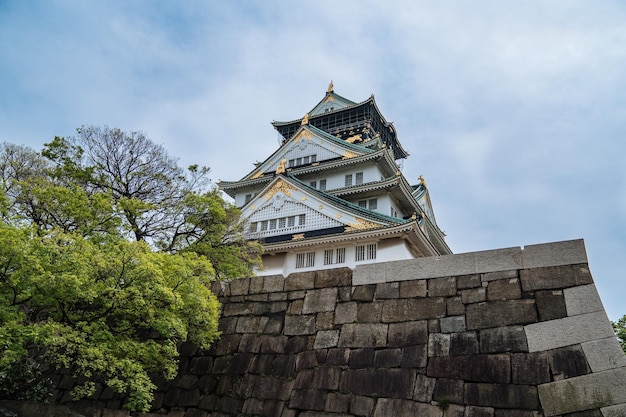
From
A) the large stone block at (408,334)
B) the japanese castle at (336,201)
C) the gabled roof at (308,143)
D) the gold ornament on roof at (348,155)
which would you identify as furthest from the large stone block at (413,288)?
the gabled roof at (308,143)

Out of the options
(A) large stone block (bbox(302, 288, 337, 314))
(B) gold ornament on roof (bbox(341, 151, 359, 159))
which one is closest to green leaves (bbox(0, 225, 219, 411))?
(A) large stone block (bbox(302, 288, 337, 314))

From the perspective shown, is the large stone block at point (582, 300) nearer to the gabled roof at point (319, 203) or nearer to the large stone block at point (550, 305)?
the large stone block at point (550, 305)

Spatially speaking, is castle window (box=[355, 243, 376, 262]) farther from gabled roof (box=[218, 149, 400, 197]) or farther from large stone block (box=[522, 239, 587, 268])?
large stone block (box=[522, 239, 587, 268])

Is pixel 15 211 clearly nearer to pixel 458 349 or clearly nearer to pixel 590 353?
pixel 458 349

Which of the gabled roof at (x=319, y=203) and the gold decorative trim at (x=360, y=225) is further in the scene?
the gabled roof at (x=319, y=203)

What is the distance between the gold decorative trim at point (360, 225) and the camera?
19.9 metres

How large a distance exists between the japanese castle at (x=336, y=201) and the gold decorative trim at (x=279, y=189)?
2.0 inches

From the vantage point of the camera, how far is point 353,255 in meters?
20.2

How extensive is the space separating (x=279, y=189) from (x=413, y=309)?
1657 centimetres

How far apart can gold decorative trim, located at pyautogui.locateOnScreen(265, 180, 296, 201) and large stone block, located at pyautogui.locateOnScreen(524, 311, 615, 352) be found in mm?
17449

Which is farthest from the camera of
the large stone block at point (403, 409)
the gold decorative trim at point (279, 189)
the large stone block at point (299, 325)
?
the gold decorative trim at point (279, 189)

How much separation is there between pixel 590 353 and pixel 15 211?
10050 mm

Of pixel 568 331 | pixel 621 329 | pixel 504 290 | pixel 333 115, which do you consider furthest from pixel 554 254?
pixel 333 115

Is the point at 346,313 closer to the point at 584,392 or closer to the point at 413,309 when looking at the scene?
the point at 413,309
